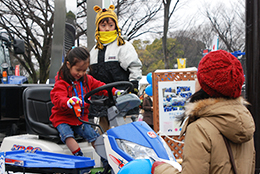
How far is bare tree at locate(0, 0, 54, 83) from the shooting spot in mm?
13141

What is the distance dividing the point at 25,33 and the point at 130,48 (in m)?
12.9

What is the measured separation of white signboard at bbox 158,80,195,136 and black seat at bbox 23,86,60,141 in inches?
66.8

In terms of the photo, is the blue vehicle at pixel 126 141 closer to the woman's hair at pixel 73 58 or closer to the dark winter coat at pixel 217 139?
the dark winter coat at pixel 217 139

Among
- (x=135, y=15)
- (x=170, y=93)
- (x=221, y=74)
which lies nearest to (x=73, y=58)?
(x=221, y=74)

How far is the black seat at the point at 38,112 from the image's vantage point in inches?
107

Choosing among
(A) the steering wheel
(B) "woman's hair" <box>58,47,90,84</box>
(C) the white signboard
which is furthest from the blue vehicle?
(C) the white signboard

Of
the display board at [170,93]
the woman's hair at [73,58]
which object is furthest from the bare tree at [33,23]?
the woman's hair at [73,58]

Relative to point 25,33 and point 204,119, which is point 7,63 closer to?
point 204,119

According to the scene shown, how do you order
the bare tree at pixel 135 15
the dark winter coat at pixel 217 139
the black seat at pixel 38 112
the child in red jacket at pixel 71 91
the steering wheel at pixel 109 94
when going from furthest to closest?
the bare tree at pixel 135 15 → the black seat at pixel 38 112 → the child in red jacket at pixel 71 91 → the steering wheel at pixel 109 94 → the dark winter coat at pixel 217 139

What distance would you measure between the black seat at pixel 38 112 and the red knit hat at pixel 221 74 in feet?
5.99

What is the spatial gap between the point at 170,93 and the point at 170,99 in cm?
9

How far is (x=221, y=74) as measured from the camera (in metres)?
1.27

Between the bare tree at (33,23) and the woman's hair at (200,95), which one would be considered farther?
the bare tree at (33,23)

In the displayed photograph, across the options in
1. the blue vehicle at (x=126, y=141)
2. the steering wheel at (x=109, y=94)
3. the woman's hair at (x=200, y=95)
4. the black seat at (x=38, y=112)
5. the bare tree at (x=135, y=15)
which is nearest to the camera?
the woman's hair at (x=200, y=95)
